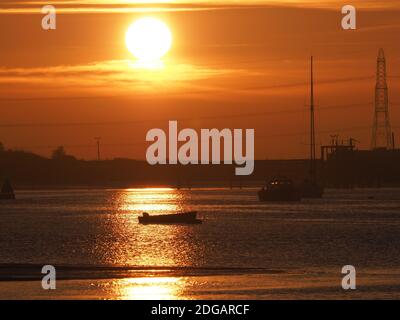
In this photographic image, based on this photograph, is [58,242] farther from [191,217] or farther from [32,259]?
[191,217]

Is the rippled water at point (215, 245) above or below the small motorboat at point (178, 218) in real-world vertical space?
below

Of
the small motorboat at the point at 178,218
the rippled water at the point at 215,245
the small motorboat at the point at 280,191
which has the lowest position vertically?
the rippled water at the point at 215,245

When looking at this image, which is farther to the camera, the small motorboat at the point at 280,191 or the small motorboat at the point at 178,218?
the small motorboat at the point at 280,191

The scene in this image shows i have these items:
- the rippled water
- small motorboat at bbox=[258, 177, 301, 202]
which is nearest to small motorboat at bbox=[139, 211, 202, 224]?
the rippled water

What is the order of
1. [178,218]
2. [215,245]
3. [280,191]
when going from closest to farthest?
1. [215,245]
2. [178,218]
3. [280,191]

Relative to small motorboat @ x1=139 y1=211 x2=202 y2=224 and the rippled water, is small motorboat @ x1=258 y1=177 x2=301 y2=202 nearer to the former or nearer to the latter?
the rippled water

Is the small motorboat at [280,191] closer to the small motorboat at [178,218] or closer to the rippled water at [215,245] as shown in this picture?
the rippled water at [215,245]

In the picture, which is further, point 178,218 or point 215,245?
point 178,218

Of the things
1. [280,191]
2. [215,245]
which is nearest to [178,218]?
[215,245]

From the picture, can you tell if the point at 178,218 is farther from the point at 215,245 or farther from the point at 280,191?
the point at 280,191

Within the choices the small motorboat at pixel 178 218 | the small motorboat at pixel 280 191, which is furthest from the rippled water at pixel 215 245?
the small motorboat at pixel 280 191

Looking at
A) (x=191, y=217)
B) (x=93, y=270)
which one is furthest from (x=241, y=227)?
(x=93, y=270)
